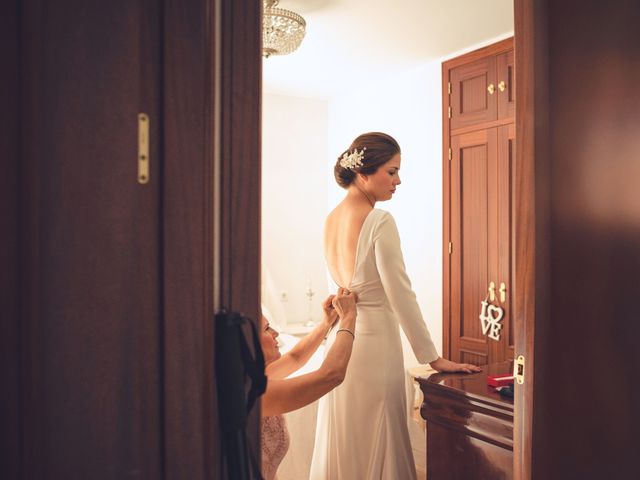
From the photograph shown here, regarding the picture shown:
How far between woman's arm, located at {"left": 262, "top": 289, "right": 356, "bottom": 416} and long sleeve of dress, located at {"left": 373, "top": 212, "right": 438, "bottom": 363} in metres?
→ 0.37

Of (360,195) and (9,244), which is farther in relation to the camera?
(360,195)

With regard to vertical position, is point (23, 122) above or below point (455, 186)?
below

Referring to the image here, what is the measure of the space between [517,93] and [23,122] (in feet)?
3.73

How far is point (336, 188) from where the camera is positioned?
16.6 feet

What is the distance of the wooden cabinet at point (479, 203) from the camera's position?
3.49 m

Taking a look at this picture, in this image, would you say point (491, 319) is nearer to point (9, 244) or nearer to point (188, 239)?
point (188, 239)

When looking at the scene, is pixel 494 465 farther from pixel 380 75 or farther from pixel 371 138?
pixel 380 75

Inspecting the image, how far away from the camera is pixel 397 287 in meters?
2.19

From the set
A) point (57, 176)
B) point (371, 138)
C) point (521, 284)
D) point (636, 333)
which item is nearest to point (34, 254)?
point (57, 176)

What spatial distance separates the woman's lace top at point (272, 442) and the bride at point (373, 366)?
60 centimetres

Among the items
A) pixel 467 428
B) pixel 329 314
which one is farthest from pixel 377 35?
pixel 467 428

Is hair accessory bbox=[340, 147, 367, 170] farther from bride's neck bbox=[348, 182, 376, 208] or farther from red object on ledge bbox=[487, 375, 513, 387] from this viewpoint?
red object on ledge bbox=[487, 375, 513, 387]

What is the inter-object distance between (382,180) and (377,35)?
5.05ft

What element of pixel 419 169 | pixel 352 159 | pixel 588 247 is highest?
pixel 419 169
